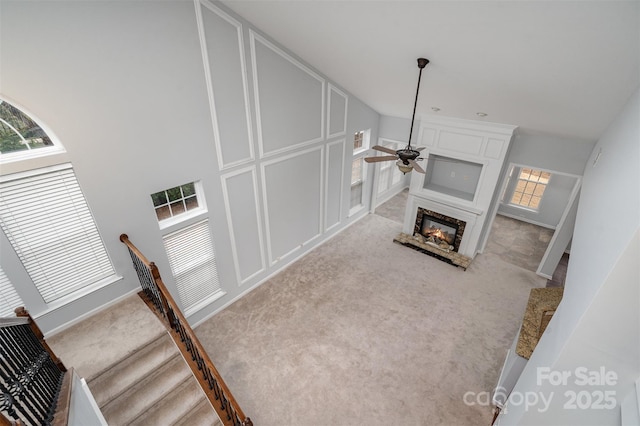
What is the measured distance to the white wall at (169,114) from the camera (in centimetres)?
286

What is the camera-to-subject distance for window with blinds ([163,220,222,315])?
14.8 ft

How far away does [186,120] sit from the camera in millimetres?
3936

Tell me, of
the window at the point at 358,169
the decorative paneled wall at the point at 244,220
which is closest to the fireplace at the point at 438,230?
the window at the point at 358,169

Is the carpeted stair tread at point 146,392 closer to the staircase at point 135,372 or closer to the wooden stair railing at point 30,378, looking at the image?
the staircase at point 135,372

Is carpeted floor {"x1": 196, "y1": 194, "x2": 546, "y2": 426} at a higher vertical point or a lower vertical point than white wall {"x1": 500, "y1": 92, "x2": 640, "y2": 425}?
lower

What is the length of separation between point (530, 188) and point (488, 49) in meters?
7.08

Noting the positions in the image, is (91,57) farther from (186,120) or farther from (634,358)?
(634,358)

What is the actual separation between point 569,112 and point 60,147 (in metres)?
6.50

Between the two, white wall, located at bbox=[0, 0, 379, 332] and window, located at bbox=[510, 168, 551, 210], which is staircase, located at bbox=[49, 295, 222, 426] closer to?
white wall, located at bbox=[0, 0, 379, 332]

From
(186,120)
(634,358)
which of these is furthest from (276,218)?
(634,358)

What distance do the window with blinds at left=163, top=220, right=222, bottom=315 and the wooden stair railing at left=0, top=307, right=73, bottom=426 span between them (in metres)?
2.03

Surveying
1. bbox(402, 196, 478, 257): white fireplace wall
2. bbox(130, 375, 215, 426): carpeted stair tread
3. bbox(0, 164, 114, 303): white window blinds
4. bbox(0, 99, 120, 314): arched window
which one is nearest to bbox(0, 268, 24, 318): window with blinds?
bbox(0, 99, 120, 314): arched window

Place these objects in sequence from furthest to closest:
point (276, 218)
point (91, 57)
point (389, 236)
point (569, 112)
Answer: point (389, 236)
point (276, 218)
point (569, 112)
point (91, 57)

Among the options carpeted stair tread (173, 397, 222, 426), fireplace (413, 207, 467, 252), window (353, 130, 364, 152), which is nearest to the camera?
carpeted stair tread (173, 397, 222, 426)
